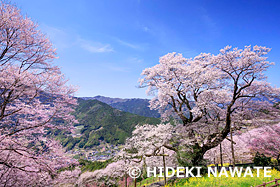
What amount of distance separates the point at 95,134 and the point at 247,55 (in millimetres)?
203865

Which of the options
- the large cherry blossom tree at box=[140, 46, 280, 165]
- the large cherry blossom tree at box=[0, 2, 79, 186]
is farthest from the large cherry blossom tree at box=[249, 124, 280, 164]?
the large cherry blossom tree at box=[0, 2, 79, 186]

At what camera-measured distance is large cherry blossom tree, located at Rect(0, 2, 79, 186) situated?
7000 millimetres

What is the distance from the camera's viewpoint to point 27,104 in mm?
7754

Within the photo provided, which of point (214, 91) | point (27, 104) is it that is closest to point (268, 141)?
point (214, 91)

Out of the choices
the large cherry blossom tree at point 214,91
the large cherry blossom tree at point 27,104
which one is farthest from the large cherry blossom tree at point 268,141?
the large cherry blossom tree at point 27,104

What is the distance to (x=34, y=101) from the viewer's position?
8.30 m

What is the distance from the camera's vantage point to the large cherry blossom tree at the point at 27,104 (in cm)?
700

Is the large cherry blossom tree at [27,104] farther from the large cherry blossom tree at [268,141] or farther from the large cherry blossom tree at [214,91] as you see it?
the large cherry blossom tree at [268,141]

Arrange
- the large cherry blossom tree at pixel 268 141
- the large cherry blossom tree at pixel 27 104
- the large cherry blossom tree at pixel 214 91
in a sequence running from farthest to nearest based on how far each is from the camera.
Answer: the large cherry blossom tree at pixel 268 141
the large cherry blossom tree at pixel 214 91
the large cherry blossom tree at pixel 27 104

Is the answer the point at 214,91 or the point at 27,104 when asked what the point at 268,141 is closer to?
the point at 214,91

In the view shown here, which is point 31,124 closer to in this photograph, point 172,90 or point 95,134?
point 172,90

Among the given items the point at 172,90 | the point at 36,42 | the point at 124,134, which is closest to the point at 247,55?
the point at 172,90

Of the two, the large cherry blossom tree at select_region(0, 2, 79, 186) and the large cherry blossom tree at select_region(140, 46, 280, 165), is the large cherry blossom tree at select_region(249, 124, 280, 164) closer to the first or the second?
the large cherry blossom tree at select_region(140, 46, 280, 165)

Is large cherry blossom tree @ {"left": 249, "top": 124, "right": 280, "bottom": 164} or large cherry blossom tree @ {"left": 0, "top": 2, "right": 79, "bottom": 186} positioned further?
large cherry blossom tree @ {"left": 249, "top": 124, "right": 280, "bottom": 164}
